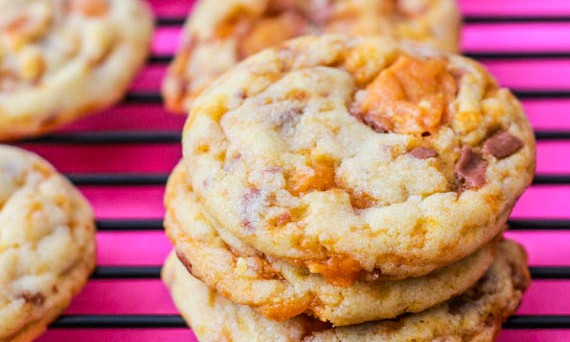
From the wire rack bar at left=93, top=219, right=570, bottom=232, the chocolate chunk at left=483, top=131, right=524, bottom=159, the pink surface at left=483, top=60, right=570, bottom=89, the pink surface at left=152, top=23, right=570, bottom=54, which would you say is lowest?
the wire rack bar at left=93, top=219, right=570, bottom=232

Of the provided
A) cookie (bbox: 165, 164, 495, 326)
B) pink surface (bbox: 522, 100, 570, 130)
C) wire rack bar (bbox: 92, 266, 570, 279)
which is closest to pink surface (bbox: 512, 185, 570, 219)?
pink surface (bbox: 522, 100, 570, 130)

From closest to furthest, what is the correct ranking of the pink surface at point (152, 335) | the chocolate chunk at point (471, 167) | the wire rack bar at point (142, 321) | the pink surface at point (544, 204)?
the chocolate chunk at point (471, 167) → the wire rack bar at point (142, 321) → the pink surface at point (152, 335) → the pink surface at point (544, 204)

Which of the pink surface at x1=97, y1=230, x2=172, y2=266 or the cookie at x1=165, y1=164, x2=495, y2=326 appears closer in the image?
the cookie at x1=165, y1=164, x2=495, y2=326

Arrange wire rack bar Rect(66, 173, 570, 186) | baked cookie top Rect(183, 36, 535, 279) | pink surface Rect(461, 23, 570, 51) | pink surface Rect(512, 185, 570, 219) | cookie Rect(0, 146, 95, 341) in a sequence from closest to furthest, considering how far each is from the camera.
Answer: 1. baked cookie top Rect(183, 36, 535, 279)
2. cookie Rect(0, 146, 95, 341)
3. wire rack bar Rect(66, 173, 570, 186)
4. pink surface Rect(512, 185, 570, 219)
5. pink surface Rect(461, 23, 570, 51)

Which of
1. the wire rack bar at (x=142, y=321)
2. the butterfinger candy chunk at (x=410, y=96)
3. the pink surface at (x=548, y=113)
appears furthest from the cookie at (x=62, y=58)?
the pink surface at (x=548, y=113)

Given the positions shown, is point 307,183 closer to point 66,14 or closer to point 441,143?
point 441,143

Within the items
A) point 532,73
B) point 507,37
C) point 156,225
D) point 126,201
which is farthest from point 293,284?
point 507,37

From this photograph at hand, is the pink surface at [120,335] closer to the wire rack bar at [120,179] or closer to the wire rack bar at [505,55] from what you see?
the wire rack bar at [120,179]

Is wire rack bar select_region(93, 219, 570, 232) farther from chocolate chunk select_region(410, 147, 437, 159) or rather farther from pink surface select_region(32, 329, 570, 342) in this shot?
chocolate chunk select_region(410, 147, 437, 159)

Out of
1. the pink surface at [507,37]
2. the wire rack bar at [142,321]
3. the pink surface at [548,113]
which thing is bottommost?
the wire rack bar at [142,321]
